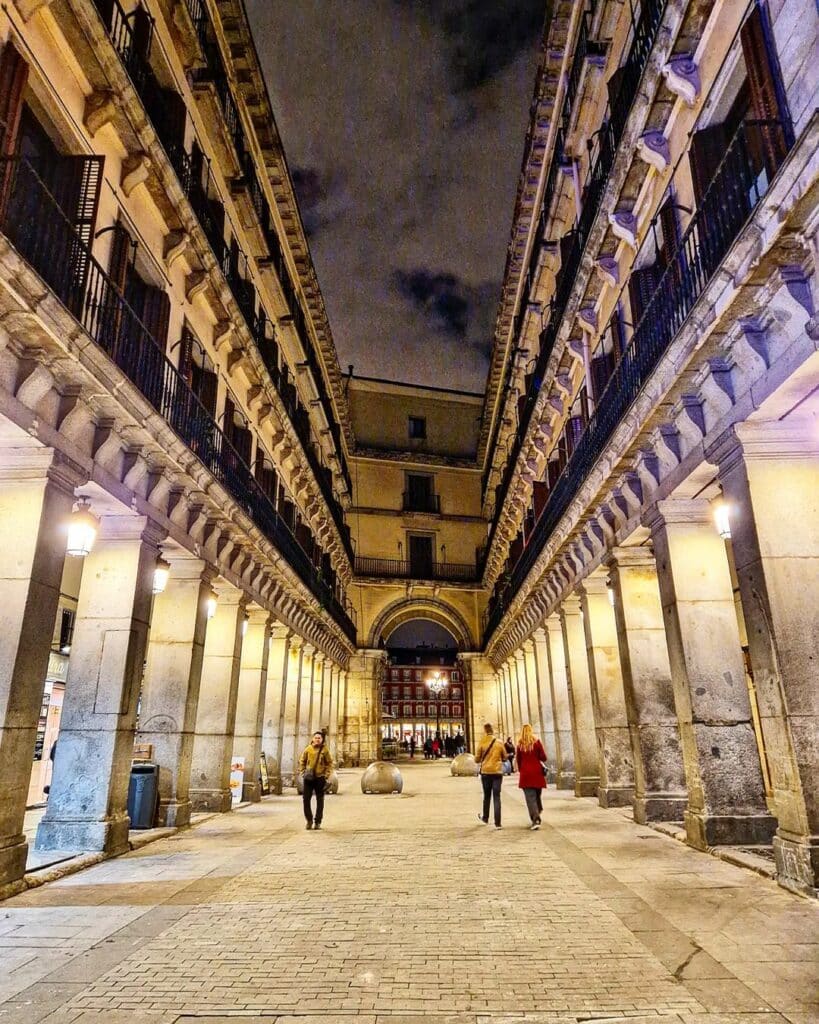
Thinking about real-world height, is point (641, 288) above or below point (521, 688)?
above

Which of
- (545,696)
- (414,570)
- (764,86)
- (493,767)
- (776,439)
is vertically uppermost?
(414,570)

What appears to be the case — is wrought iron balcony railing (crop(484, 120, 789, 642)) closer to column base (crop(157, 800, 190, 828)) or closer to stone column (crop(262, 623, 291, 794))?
column base (crop(157, 800, 190, 828))

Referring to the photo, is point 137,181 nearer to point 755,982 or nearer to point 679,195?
→ point 679,195

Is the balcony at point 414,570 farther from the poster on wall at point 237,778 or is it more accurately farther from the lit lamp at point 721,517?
the lit lamp at point 721,517

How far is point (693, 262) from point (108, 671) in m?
8.73

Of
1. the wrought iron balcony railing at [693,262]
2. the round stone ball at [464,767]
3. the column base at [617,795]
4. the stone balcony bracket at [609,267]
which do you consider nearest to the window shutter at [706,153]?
the wrought iron balcony railing at [693,262]

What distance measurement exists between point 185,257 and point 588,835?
1086 cm

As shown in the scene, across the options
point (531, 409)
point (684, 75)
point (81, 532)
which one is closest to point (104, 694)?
point (81, 532)

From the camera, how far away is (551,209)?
15.8m

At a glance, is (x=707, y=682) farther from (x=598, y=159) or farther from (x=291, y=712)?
(x=291, y=712)

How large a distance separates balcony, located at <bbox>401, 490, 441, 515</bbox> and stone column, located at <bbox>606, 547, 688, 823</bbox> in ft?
87.4

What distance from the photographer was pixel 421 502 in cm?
3903

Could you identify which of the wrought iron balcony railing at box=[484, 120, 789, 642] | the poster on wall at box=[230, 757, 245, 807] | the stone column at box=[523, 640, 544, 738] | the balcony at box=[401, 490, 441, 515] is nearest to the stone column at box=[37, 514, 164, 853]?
the poster on wall at box=[230, 757, 245, 807]

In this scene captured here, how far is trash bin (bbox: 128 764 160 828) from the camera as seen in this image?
1051cm
